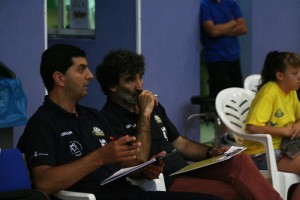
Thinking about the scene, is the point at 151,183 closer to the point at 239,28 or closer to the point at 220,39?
the point at 220,39

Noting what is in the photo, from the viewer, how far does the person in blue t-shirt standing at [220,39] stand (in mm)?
6020

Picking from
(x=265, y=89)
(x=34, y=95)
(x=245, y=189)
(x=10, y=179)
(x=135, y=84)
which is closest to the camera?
(x=10, y=179)

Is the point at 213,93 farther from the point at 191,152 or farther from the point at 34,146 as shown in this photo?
the point at 34,146

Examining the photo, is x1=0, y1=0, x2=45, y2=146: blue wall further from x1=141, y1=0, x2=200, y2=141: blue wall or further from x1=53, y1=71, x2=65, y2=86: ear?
x1=53, y1=71, x2=65, y2=86: ear

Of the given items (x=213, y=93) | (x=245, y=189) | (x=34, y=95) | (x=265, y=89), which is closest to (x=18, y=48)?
(x=34, y=95)

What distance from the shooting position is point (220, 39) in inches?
239

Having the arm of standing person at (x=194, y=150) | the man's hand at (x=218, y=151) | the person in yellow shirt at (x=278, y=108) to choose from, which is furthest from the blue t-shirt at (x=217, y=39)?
the man's hand at (x=218, y=151)

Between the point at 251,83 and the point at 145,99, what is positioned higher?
the point at 145,99

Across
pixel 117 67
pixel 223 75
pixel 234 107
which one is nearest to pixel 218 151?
pixel 117 67

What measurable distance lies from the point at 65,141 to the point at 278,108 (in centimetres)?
178

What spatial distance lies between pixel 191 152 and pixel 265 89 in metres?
0.89

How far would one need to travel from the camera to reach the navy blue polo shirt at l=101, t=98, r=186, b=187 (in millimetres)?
3236

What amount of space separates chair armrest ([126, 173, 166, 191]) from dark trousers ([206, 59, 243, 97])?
3098 mm

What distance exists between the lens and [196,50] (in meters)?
6.07
